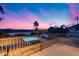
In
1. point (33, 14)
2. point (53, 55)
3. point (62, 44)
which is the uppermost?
point (33, 14)

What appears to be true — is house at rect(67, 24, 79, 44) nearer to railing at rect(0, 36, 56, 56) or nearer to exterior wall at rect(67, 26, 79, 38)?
exterior wall at rect(67, 26, 79, 38)

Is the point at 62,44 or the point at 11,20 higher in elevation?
the point at 11,20

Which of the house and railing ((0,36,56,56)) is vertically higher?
the house

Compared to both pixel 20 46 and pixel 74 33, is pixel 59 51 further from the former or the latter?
pixel 20 46

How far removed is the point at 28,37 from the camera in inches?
65.8

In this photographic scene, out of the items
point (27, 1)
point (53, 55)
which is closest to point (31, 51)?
point (53, 55)

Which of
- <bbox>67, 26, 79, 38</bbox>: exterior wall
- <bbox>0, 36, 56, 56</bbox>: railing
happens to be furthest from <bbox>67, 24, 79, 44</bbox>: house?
<bbox>0, 36, 56, 56</bbox>: railing

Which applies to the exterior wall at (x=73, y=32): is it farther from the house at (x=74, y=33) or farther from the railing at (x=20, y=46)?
the railing at (x=20, y=46)

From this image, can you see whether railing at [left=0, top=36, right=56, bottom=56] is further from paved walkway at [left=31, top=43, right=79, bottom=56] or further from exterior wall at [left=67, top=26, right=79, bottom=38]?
exterior wall at [left=67, top=26, right=79, bottom=38]

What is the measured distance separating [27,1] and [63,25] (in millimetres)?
434

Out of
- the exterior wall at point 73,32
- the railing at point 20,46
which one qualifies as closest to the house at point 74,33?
the exterior wall at point 73,32

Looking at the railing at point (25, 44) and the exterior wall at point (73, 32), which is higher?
the exterior wall at point (73, 32)

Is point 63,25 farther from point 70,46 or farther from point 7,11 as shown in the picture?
point 7,11

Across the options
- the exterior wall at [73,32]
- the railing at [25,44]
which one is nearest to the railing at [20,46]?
the railing at [25,44]
